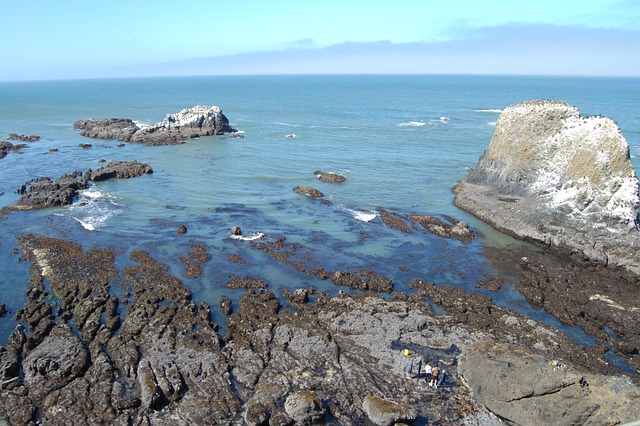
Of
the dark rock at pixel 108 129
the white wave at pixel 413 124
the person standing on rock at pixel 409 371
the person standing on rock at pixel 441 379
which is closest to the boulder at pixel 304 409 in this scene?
the person standing on rock at pixel 409 371

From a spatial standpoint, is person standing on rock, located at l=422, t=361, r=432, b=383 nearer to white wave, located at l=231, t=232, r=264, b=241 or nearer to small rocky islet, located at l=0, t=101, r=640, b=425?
small rocky islet, located at l=0, t=101, r=640, b=425

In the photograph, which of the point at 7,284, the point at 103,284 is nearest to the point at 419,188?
the point at 103,284

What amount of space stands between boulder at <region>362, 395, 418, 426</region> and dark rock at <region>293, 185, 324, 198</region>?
108 feet

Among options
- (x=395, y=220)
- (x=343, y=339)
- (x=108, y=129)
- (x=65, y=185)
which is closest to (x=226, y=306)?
(x=343, y=339)

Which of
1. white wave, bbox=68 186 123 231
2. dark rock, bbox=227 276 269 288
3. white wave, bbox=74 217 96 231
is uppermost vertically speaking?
white wave, bbox=68 186 123 231

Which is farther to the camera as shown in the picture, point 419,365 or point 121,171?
point 121,171

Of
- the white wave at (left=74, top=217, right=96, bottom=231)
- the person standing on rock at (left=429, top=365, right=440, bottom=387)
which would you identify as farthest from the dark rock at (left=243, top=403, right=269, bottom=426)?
the white wave at (left=74, top=217, right=96, bottom=231)

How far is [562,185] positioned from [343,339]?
28.4 meters

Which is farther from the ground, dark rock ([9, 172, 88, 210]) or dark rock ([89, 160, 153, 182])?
dark rock ([89, 160, 153, 182])

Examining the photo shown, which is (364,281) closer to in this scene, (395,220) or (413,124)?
(395,220)

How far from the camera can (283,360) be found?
24719 millimetres

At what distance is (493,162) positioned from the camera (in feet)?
170

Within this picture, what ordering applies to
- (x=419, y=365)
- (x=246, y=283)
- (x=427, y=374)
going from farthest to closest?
(x=246, y=283)
(x=419, y=365)
(x=427, y=374)

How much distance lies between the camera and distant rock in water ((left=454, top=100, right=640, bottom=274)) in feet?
124
